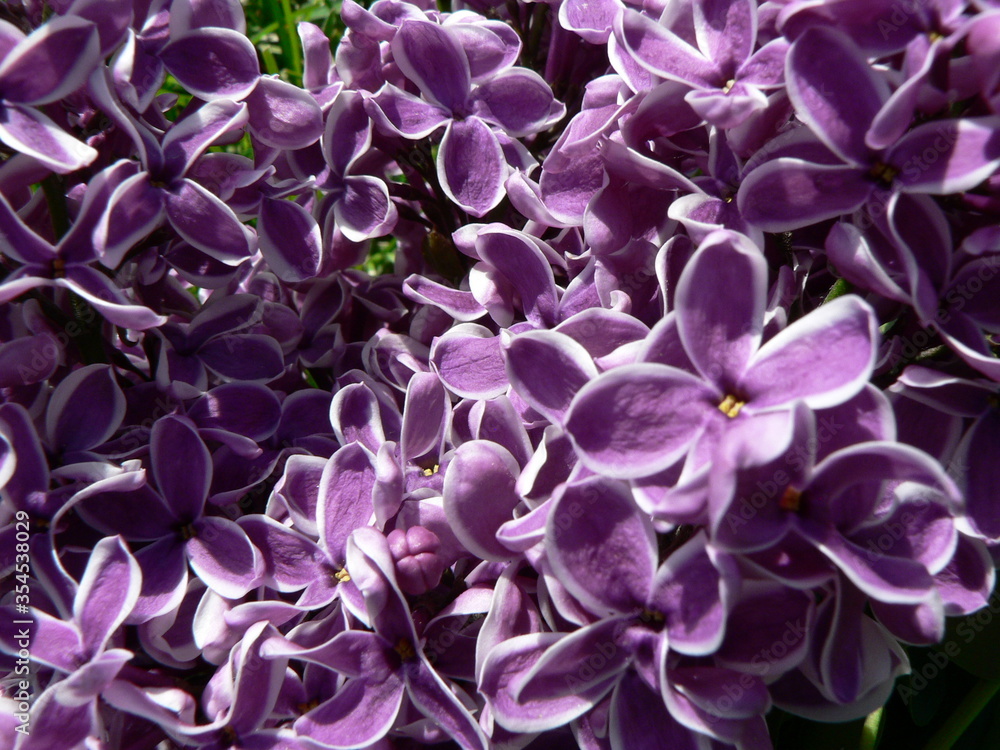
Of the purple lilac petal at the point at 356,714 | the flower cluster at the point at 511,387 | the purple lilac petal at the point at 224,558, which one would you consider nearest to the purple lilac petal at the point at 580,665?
the flower cluster at the point at 511,387

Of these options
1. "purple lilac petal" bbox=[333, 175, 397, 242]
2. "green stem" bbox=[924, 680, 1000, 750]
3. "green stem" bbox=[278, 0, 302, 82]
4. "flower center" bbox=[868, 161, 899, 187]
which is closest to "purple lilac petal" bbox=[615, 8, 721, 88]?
"flower center" bbox=[868, 161, 899, 187]

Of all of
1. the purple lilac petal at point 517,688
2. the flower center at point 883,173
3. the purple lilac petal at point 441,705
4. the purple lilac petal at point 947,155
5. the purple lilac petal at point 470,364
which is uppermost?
the purple lilac petal at point 947,155

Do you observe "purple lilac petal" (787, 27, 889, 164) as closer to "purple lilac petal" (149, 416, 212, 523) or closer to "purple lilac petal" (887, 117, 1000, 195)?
"purple lilac petal" (887, 117, 1000, 195)

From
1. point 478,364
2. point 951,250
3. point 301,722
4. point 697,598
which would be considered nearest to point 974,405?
point 951,250

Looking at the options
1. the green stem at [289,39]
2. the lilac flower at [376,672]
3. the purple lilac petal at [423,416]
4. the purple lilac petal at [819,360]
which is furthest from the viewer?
the green stem at [289,39]

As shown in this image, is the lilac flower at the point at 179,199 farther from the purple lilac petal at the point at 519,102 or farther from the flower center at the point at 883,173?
the flower center at the point at 883,173

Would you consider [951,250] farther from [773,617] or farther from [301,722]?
[301,722]

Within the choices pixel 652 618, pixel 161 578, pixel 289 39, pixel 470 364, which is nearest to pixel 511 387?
pixel 470 364

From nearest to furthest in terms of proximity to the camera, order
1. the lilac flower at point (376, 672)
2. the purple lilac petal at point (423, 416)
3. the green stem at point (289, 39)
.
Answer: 1. the lilac flower at point (376, 672)
2. the purple lilac petal at point (423, 416)
3. the green stem at point (289, 39)
